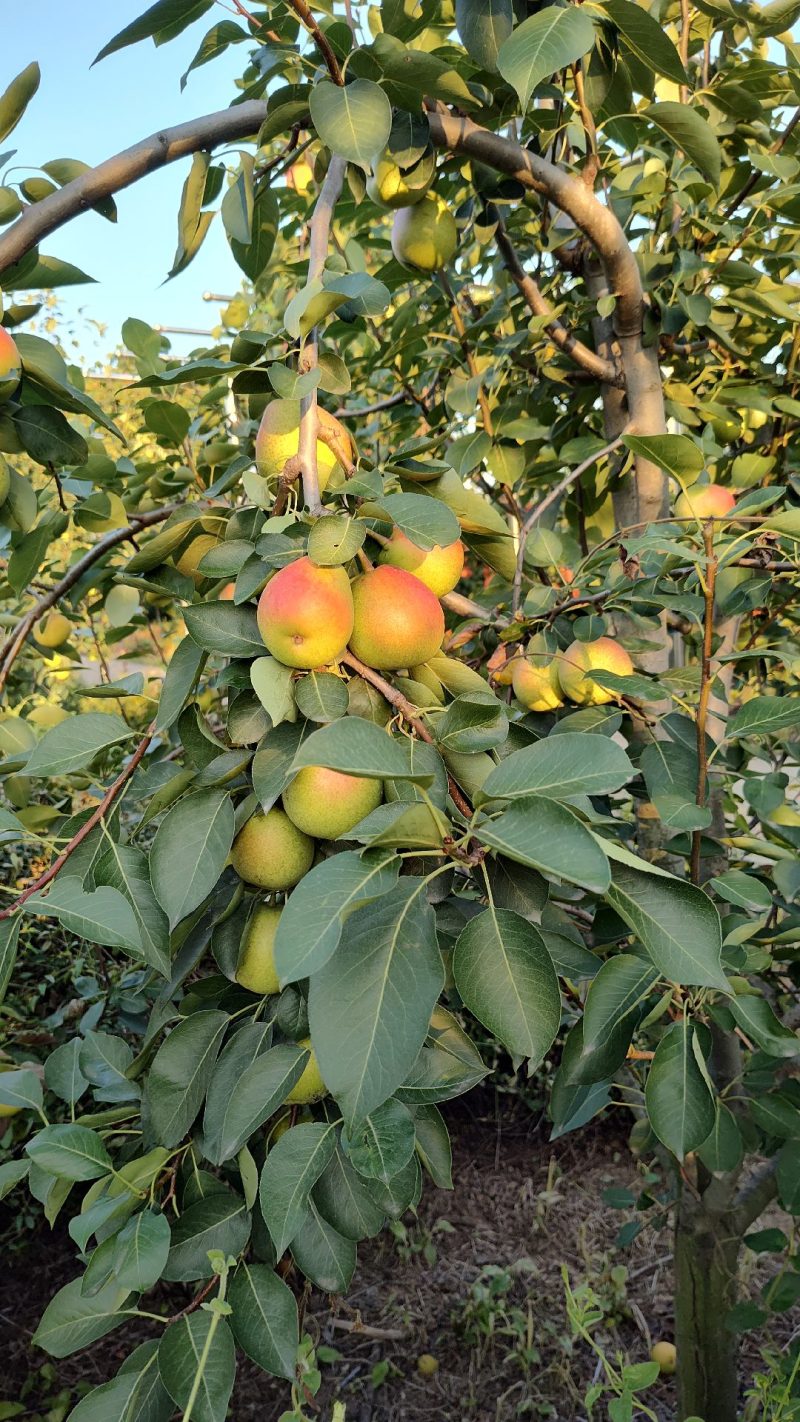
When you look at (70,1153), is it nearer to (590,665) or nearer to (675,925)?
(675,925)

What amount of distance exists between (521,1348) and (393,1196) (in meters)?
1.47

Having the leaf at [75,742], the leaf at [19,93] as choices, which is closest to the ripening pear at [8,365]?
the leaf at [19,93]

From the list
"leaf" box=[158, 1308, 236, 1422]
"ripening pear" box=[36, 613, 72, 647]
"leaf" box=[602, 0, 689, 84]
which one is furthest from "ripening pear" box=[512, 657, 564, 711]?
"ripening pear" box=[36, 613, 72, 647]

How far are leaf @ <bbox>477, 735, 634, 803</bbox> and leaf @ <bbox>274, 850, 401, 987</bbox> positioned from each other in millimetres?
82

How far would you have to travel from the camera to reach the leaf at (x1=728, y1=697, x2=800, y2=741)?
83cm

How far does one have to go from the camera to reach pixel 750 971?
0.98 metres

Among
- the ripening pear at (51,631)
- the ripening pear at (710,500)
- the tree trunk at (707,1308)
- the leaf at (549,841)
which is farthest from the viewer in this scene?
the ripening pear at (51,631)

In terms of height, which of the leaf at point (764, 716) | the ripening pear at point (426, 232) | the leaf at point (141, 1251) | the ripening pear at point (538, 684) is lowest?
the leaf at point (141, 1251)

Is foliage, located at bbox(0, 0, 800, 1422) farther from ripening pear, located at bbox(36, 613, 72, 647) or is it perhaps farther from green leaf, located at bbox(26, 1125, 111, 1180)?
ripening pear, located at bbox(36, 613, 72, 647)

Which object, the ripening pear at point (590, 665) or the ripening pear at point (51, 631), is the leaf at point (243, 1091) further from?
the ripening pear at point (51, 631)

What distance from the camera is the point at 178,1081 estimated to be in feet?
2.40

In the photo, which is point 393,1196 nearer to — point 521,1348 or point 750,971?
point 750,971

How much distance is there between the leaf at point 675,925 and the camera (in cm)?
55

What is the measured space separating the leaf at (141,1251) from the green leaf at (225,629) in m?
0.42
